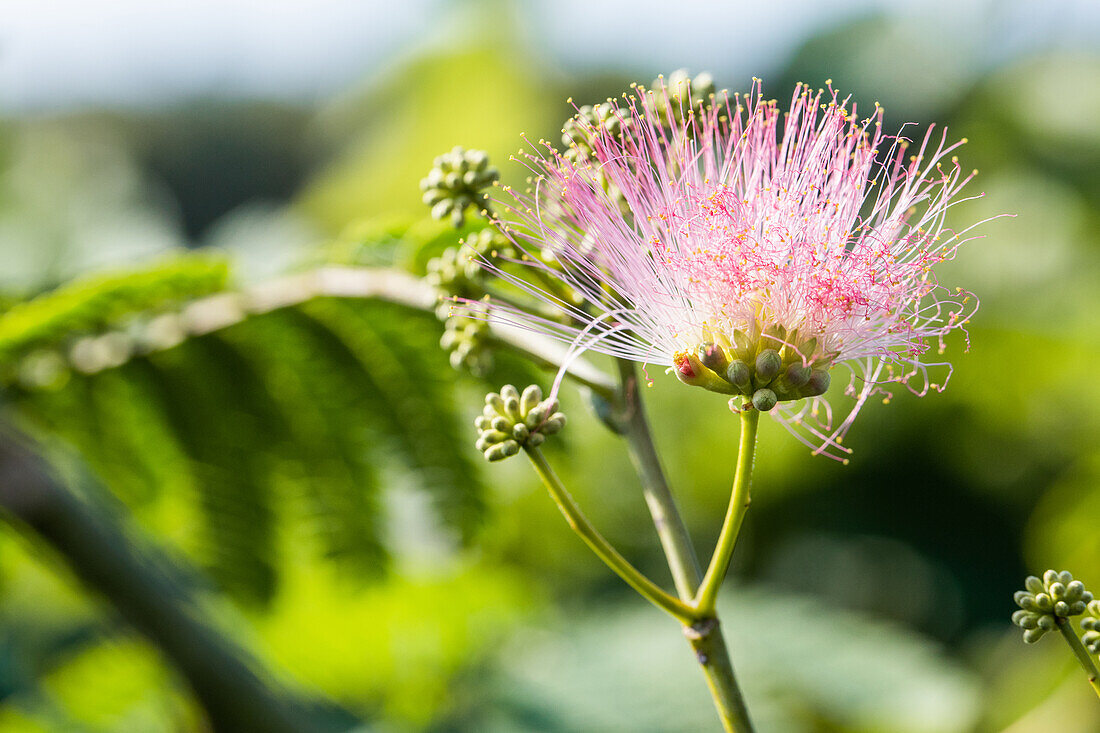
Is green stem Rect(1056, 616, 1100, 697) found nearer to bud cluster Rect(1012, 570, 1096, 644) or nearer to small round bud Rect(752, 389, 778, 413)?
bud cluster Rect(1012, 570, 1096, 644)

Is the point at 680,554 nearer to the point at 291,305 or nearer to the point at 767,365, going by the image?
the point at 767,365

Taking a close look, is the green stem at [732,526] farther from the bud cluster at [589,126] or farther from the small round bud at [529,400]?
the bud cluster at [589,126]

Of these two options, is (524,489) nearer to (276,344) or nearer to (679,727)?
(679,727)

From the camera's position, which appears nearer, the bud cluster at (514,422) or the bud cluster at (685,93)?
the bud cluster at (514,422)

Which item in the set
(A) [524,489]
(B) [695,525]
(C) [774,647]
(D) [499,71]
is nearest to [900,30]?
(D) [499,71]

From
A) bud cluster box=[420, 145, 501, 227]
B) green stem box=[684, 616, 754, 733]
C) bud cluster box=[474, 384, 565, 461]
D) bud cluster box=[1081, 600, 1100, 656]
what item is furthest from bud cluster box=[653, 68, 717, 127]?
bud cluster box=[1081, 600, 1100, 656]

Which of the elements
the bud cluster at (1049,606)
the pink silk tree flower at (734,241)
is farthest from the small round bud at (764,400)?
the bud cluster at (1049,606)

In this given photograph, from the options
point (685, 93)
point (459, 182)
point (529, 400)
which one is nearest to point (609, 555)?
point (529, 400)
